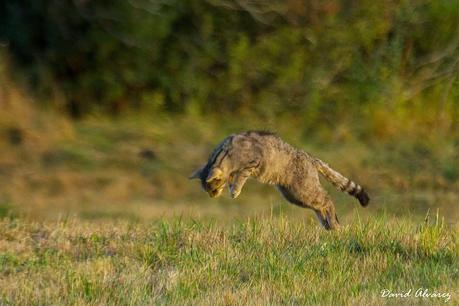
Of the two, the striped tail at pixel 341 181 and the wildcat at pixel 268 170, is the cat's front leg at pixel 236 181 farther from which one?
the striped tail at pixel 341 181

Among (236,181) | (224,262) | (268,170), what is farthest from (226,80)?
(224,262)

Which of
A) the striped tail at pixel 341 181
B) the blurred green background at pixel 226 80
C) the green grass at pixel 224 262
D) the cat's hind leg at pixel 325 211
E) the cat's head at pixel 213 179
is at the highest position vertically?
the blurred green background at pixel 226 80

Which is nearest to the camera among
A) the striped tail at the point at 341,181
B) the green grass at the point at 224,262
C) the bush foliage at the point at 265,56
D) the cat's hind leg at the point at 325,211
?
the green grass at the point at 224,262

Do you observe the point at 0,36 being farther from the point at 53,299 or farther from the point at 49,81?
the point at 53,299

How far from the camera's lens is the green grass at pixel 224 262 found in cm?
706

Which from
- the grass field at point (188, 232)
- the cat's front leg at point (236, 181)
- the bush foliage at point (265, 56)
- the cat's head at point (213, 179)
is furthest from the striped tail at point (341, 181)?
the bush foliage at point (265, 56)

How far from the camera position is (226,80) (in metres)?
15.3

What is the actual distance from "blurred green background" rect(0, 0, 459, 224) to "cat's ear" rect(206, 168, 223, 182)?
4374 mm

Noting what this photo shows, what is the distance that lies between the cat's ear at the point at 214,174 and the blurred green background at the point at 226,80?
14.3 feet

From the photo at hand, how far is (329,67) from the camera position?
591 inches

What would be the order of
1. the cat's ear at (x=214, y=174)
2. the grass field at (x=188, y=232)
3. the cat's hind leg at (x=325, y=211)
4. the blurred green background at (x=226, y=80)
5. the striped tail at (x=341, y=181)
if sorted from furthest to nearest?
the blurred green background at (x=226, y=80) → the striped tail at (x=341, y=181) → the cat's hind leg at (x=325, y=211) → the cat's ear at (x=214, y=174) → the grass field at (x=188, y=232)
